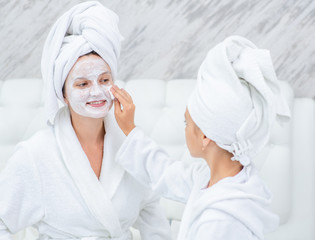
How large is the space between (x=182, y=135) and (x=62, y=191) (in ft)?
2.68

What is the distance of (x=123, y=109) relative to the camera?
1567 mm

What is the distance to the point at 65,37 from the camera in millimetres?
1551

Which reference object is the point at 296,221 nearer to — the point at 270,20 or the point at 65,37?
the point at 270,20

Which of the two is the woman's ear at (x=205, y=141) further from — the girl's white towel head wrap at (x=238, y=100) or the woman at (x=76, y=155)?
A: the woman at (x=76, y=155)

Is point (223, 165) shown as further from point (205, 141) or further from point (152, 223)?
point (152, 223)

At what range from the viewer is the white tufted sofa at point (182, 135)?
2205 millimetres

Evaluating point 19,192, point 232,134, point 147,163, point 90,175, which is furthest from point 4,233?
point 232,134

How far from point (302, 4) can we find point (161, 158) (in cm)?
113

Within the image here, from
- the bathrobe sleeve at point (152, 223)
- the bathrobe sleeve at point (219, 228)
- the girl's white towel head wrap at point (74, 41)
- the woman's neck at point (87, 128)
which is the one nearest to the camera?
the bathrobe sleeve at point (219, 228)

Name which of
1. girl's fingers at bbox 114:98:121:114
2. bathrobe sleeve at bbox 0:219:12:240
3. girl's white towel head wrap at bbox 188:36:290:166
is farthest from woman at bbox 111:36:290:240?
bathrobe sleeve at bbox 0:219:12:240

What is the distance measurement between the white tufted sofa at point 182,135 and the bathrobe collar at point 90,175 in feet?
1.93

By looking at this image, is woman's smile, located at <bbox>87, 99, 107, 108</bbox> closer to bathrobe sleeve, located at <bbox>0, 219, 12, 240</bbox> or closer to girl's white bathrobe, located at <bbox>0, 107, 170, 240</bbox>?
girl's white bathrobe, located at <bbox>0, 107, 170, 240</bbox>

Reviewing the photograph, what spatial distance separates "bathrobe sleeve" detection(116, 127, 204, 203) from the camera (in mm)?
1567

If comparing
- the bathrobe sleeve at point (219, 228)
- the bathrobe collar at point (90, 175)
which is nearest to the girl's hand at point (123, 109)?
the bathrobe collar at point (90, 175)
